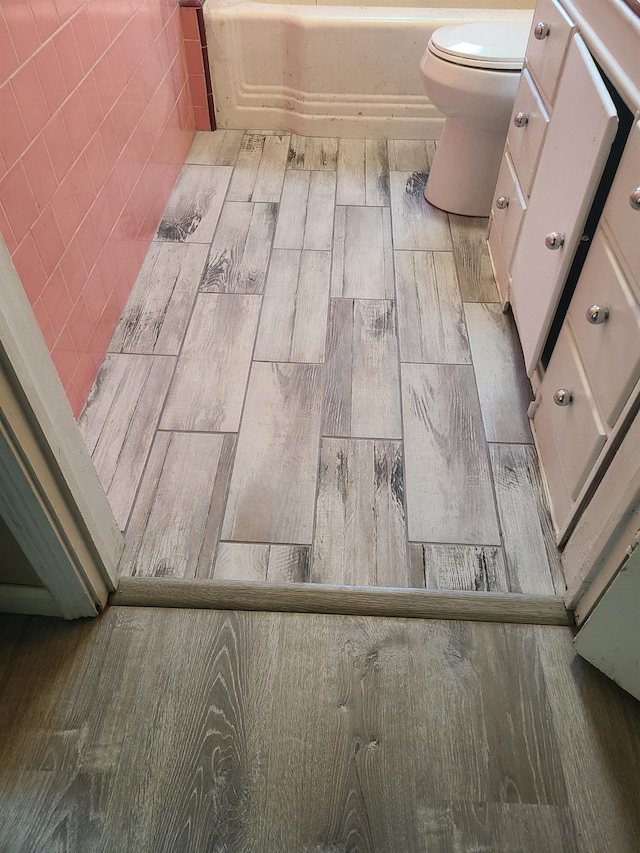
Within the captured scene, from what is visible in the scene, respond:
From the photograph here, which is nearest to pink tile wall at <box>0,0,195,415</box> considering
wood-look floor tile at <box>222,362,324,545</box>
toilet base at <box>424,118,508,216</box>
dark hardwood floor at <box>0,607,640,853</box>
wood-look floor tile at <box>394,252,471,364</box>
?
wood-look floor tile at <box>222,362,324,545</box>

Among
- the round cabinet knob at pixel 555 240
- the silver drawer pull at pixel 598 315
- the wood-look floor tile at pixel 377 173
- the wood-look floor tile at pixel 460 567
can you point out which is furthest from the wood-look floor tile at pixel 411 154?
the wood-look floor tile at pixel 460 567

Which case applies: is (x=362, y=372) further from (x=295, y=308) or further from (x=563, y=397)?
(x=563, y=397)

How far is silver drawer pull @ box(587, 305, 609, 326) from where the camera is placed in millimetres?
1065

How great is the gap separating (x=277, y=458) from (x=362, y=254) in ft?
2.88

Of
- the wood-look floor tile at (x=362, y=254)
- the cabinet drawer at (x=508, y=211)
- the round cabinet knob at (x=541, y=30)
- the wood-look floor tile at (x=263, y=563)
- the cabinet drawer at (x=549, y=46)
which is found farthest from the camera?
the wood-look floor tile at (x=362, y=254)

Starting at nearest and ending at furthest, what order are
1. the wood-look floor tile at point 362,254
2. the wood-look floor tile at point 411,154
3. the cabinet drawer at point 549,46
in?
the cabinet drawer at point 549,46 → the wood-look floor tile at point 362,254 → the wood-look floor tile at point 411,154

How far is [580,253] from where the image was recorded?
1.27 meters

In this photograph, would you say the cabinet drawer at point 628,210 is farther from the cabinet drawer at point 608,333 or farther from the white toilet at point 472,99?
the white toilet at point 472,99

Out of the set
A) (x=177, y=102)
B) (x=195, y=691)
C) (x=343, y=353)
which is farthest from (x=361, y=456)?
(x=177, y=102)

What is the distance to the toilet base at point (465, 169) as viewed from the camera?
200 centimetres

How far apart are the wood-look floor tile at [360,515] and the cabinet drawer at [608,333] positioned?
0.46 metres

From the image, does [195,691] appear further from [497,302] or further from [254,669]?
[497,302]

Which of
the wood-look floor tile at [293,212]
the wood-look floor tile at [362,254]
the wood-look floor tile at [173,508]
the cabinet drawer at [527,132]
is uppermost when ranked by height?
the cabinet drawer at [527,132]

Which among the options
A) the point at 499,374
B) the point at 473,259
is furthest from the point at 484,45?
the point at 499,374
